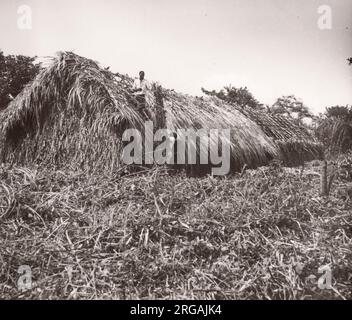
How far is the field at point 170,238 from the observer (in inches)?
158

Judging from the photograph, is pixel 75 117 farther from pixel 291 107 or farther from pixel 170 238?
pixel 291 107

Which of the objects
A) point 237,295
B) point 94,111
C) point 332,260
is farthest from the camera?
point 94,111

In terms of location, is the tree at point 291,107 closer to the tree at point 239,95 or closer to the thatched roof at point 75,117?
the tree at point 239,95

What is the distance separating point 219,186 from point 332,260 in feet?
7.75

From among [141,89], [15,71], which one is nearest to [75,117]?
[141,89]

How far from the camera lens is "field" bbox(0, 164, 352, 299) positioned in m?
4.00

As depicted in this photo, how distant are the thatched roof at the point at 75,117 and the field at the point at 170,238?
2.97 ft

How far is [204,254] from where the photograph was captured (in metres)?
4.51

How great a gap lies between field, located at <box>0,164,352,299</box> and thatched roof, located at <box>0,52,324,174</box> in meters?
0.90

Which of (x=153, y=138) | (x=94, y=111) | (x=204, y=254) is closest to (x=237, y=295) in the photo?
(x=204, y=254)

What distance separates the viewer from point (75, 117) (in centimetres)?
758

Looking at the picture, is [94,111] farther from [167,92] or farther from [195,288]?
[195,288]
